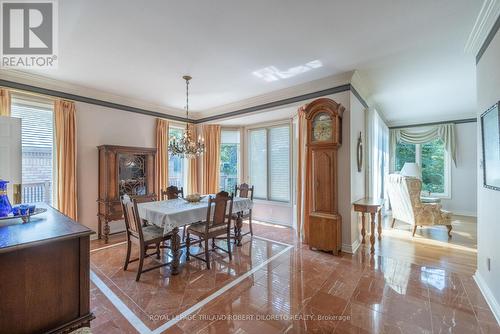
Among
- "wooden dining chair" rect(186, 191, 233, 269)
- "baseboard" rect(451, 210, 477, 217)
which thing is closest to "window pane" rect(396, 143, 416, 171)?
"baseboard" rect(451, 210, 477, 217)

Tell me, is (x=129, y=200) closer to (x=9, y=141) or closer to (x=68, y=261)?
(x=68, y=261)

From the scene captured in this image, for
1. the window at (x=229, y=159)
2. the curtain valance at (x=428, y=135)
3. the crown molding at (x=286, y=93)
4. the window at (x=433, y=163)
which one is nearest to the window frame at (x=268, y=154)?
the window at (x=229, y=159)

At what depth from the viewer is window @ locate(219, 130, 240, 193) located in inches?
223

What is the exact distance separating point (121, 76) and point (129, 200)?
1.94 meters

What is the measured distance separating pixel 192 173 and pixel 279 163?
7.03ft

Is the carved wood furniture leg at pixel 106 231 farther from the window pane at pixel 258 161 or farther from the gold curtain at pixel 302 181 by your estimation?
the gold curtain at pixel 302 181

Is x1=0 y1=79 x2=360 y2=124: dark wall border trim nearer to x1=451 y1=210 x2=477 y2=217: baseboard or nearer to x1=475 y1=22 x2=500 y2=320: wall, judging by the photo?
x1=475 y1=22 x2=500 y2=320: wall

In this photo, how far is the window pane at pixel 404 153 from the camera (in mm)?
6811

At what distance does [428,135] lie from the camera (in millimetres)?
6406

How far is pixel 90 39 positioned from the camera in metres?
2.40

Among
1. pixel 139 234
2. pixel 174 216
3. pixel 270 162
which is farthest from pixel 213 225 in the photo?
pixel 270 162

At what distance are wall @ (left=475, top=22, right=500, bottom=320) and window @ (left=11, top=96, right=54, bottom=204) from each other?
5555 mm

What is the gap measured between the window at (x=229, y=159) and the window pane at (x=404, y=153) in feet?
16.8

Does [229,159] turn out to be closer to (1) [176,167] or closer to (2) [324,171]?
(1) [176,167]
